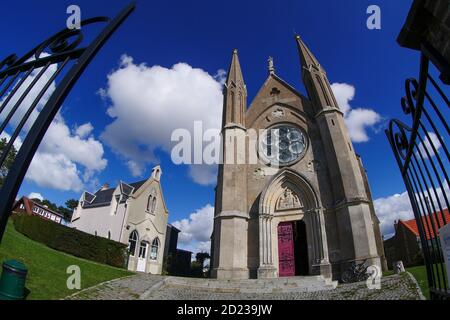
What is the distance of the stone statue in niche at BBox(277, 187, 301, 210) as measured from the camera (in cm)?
1697

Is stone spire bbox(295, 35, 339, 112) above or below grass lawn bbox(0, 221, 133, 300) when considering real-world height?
above

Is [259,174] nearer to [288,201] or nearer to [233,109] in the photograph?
[288,201]

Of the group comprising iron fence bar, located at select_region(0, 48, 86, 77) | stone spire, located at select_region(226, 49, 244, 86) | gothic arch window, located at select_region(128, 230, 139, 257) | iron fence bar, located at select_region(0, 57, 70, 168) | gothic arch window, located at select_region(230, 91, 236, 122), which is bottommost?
iron fence bar, located at select_region(0, 57, 70, 168)

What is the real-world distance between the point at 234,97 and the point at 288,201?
8.62 m

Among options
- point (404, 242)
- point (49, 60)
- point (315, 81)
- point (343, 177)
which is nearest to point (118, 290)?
point (49, 60)

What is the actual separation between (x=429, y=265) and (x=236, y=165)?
47.6 feet

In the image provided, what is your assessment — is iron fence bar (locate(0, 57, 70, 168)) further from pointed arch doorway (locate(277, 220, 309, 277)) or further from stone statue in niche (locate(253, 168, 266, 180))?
stone statue in niche (locate(253, 168, 266, 180))

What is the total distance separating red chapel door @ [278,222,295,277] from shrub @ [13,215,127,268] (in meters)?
11.8

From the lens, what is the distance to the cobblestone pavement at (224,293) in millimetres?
8477

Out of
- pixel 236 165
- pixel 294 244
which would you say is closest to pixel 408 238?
pixel 294 244

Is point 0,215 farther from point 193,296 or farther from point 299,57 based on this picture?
point 299,57

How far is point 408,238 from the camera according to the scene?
3388 centimetres

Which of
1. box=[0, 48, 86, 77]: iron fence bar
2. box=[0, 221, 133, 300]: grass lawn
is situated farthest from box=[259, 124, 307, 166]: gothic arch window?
box=[0, 48, 86, 77]: iron fence bar
